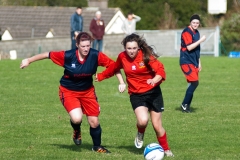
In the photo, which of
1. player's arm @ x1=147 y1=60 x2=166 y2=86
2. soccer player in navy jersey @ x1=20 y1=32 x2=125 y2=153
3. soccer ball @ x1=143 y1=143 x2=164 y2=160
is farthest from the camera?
soccer player in navy jersey @ x1=20 y1=32 x2=125 y2=153

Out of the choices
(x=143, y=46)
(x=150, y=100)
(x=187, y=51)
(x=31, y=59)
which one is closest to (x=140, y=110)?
(x=150, y=100)

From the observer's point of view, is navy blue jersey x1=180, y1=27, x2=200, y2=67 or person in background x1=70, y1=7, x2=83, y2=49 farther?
person in background x1=70, y1=7, x2=83, y2=49

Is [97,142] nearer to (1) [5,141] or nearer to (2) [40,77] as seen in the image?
(1) [5,141]

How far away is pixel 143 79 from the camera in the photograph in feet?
26.4

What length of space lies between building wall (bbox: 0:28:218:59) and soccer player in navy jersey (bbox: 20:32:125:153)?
22.0m

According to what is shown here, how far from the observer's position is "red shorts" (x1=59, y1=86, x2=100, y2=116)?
27.5 feet

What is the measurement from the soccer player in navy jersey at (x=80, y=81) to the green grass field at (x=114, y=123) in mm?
418

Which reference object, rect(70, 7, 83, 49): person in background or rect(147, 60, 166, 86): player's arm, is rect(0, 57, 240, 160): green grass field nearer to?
rect(147, 60, 166, 86): player's arm

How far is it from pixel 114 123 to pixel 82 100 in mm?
2481

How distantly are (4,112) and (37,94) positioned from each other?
2924 mm

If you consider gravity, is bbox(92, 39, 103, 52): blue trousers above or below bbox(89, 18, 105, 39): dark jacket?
below

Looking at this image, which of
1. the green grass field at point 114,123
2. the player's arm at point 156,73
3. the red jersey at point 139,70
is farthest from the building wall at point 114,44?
the player's arm at point 156,73

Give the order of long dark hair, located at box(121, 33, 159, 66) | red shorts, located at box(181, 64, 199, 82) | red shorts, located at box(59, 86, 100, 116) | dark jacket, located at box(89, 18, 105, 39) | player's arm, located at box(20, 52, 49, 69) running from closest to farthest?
long dark hair, located at box(121, 33, 159, 66) < player's arm, located at box(20, 52, 49, 69) < red shorts, located at box(59, 86, 100, 116) < red shorts, located at box(181, 64, 199, 82) < dark jacket, located at box(89, 18, 105, 39)

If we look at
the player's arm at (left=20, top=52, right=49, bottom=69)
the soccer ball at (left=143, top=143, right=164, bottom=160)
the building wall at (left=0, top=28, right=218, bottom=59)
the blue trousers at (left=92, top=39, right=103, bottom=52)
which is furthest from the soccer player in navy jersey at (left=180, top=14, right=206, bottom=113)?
the building wall at (left=0, top=28, right=218, bottom=59)
